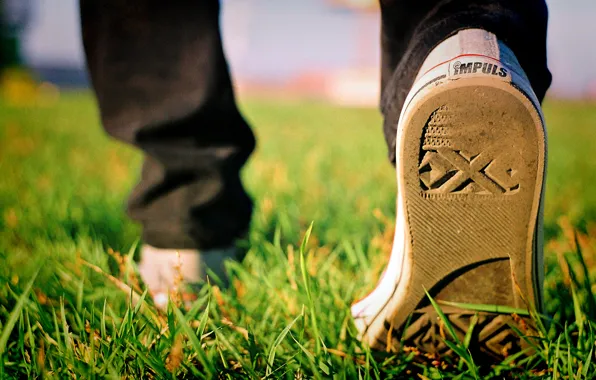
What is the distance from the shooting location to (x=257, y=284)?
110 cm

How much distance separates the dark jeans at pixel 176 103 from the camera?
102 centimetres

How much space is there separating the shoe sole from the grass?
0.05m

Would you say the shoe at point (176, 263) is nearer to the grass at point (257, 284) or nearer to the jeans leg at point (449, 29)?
the grass at point (257, 284)

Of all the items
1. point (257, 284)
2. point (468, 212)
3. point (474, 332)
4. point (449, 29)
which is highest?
point (449, 29)

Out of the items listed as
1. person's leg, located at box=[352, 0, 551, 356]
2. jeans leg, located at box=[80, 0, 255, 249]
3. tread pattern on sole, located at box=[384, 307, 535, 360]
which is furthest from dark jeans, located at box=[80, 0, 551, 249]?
tread pattern on sole, located at box=[384, 307, 535, 360]

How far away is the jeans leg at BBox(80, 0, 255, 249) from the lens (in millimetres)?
1031

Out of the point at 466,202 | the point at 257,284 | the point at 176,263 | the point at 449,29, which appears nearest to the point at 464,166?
the point at 466,202

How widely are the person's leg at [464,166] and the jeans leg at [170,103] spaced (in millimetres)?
395

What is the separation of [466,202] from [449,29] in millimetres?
284

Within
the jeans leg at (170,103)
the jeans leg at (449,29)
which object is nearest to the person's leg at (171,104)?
the jeans leg at (170,103)

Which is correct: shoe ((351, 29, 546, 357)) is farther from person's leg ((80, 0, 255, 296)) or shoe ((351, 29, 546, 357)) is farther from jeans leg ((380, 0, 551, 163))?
person's leg ((80, 0, 255, 296))

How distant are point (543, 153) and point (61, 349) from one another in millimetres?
809

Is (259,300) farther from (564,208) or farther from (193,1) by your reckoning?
(564,208)

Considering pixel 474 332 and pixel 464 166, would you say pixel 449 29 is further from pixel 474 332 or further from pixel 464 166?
pixel 474 332
